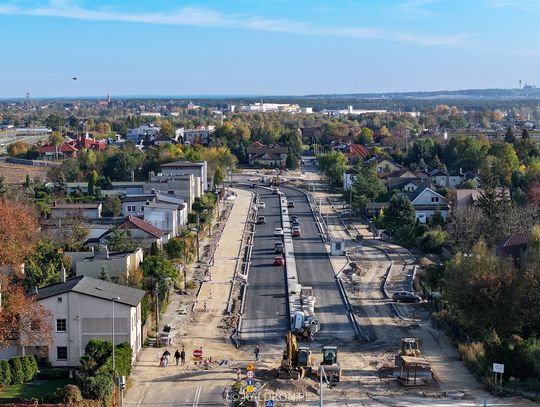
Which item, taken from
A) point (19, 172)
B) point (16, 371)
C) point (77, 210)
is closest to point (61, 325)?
point (16, 371)

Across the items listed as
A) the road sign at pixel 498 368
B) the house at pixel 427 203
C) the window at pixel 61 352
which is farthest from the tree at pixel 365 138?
the road sign at pixel 498 368

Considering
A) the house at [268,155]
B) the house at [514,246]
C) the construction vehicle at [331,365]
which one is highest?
the house at [514,246]

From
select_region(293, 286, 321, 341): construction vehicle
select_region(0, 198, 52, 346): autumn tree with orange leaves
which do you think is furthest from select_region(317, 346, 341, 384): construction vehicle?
select_region(0, 198, 52, 346): autumn tree with orange leaves

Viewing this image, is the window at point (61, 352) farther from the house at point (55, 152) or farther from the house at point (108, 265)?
the house at point (55, 152)

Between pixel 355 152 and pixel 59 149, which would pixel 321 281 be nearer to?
pixel 355 152

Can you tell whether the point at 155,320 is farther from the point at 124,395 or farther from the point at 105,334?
the point at 124,395

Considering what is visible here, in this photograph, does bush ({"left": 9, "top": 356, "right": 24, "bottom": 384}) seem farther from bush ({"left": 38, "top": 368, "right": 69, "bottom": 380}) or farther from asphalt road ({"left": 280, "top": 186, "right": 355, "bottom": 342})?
asphalt road ({"left": 280, "top": 186, "right": 355, "bottom": 342})
